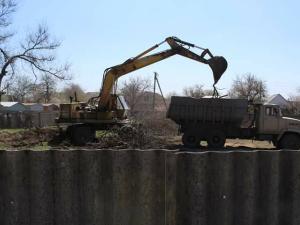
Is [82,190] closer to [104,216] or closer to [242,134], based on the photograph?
[104,216]

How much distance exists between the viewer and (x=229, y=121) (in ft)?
78.5

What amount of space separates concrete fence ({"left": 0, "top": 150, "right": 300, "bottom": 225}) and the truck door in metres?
19.5

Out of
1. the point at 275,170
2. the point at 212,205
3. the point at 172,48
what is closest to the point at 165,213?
the point at 212,205

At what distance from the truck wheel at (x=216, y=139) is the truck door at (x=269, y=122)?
6.53 feet

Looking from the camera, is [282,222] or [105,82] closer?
[282,222]

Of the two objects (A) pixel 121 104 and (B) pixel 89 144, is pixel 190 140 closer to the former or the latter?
(A) pixel 121 104

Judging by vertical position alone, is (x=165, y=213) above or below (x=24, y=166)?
below

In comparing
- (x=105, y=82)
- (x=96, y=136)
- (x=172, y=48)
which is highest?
(x=172, y=48)

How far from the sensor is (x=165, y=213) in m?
4.84

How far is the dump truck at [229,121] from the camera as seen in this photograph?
2380 centimetres

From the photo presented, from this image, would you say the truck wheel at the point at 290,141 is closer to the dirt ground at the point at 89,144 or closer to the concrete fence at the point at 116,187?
the dirt ground at the point at 89,144

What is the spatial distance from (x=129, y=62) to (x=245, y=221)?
20.6 meters

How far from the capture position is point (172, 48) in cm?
2539

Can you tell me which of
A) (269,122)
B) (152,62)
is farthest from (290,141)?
(152,62)
